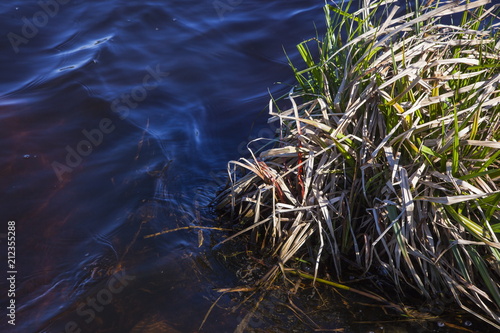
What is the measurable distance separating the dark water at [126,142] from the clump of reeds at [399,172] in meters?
0.41

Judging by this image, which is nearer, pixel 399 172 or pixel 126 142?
pixel 399 172

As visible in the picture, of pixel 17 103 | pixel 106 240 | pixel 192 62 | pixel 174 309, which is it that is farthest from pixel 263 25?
pixel 174 309

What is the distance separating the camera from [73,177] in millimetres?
4434

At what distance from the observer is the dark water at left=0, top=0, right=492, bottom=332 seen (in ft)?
11.0

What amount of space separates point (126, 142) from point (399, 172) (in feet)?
8.74

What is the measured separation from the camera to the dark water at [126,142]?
334cm

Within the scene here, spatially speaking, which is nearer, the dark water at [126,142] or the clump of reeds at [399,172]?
the clump of reeds at [399,172]

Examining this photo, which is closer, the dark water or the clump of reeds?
the clump of reeds

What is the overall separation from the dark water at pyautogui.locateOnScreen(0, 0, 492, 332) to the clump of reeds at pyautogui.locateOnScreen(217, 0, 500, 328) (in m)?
0.41

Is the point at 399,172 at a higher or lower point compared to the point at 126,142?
higher

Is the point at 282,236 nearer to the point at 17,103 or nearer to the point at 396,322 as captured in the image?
the point at 396,322

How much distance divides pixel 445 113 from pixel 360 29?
3.04 feet

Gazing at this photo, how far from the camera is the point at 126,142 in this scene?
4.86m

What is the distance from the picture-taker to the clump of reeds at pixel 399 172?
2.96m
